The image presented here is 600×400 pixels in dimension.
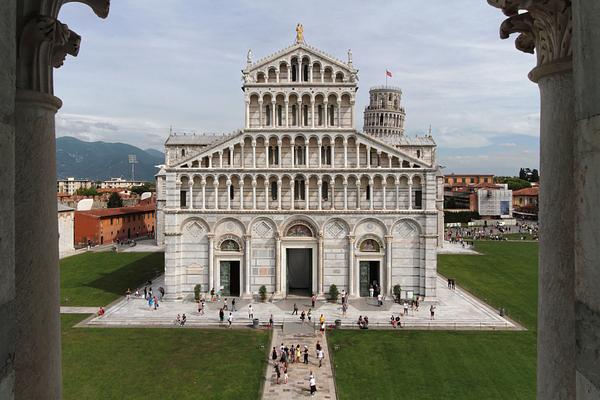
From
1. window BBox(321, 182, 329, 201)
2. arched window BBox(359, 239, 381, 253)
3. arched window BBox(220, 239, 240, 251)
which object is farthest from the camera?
window BBox(321, 182, 329, 201)

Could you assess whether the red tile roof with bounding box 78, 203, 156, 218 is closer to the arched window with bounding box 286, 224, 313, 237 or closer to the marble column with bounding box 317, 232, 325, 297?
the arched window with bounding box 286, 224, 313, 237

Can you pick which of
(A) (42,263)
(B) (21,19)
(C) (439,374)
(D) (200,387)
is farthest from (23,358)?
(C) (439,374)

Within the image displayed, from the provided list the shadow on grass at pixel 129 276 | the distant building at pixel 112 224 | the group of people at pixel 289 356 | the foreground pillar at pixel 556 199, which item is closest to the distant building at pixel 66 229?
the distant building at pixel 112 224

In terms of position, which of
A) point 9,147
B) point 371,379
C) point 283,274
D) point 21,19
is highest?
point 21,19

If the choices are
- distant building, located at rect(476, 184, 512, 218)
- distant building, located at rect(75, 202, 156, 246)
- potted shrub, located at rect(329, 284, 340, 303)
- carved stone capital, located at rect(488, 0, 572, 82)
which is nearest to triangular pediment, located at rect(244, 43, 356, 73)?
potted shrub, located at rect(329, 284, 340, 303)

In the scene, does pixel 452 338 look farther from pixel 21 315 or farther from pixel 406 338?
pixel 21 315

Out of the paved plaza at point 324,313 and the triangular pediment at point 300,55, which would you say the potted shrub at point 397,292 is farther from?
the triangular pediment at point 300,55
